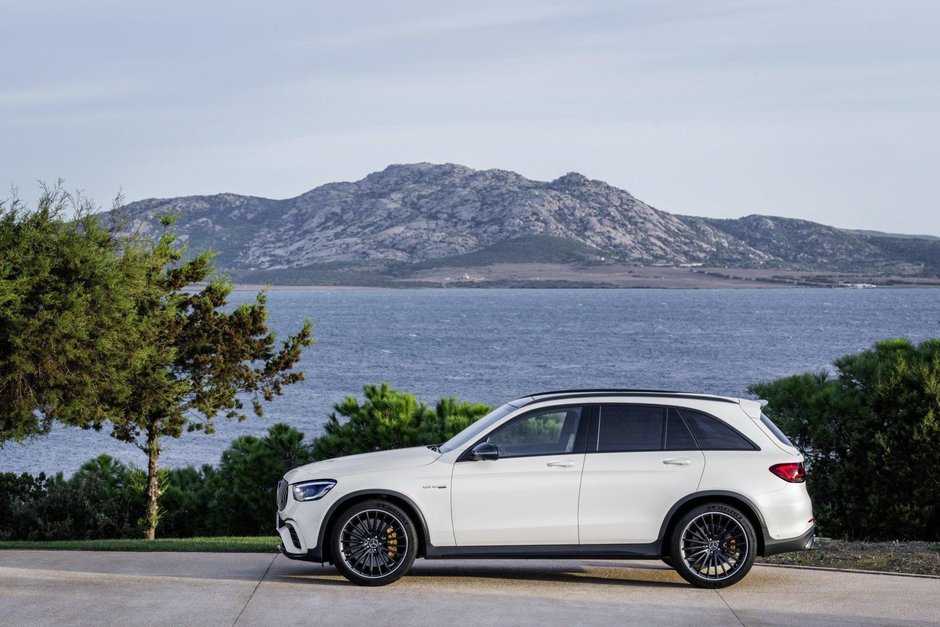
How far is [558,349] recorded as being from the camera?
101 meters

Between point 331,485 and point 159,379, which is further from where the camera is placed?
point 159,379

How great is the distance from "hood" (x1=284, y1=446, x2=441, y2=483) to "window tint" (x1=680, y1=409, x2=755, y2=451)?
7.53 ft

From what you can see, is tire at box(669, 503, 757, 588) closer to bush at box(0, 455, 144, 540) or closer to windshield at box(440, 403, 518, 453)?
windshield at box(440, 403, 518, 453)

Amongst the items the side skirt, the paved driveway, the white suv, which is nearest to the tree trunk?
the paved driveway

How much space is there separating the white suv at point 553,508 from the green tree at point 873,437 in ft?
22.6

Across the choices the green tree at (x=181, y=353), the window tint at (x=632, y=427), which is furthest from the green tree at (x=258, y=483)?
the window tint at (x=632, y=427)

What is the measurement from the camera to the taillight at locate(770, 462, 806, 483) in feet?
32.6

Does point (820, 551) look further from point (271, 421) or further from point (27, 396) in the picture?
point (271, 421)

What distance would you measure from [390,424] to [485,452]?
914 centimetres

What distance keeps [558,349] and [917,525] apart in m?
84.9

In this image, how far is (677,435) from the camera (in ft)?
33.0

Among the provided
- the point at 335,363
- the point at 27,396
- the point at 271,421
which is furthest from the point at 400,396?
the point at 335,363

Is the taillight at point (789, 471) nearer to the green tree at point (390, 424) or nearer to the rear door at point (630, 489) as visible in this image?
the rear door at point (630, 489)

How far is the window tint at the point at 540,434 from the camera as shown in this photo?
998 centimetres
